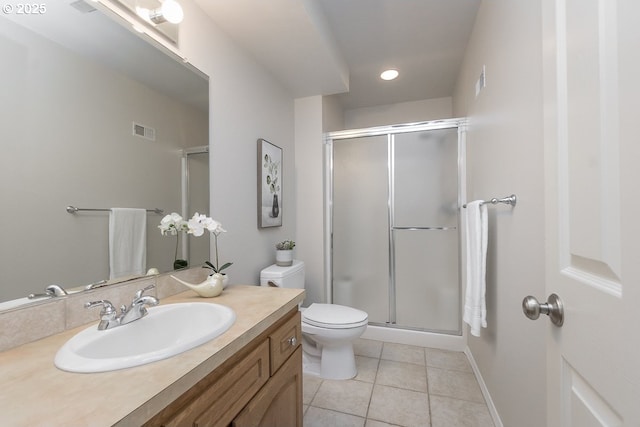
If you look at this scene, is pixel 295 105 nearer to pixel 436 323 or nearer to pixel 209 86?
pixel 209 86

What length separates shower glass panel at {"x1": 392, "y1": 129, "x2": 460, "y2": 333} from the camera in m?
2.34

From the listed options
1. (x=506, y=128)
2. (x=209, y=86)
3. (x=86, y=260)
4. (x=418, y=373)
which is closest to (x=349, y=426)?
(x=418, y=373)

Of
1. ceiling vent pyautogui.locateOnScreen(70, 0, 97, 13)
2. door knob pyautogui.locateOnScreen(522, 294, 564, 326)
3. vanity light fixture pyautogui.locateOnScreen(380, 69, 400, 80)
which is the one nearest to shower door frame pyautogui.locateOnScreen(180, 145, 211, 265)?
ceiling vent pyautogui.locateOnScreen(70, 0, 97, 13)

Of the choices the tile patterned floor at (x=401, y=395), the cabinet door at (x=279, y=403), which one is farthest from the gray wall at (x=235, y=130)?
the tile patterned floor at (x=401, y=395)

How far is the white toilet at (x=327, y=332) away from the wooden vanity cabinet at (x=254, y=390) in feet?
2.06

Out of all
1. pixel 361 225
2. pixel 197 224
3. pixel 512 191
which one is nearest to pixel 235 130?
pixel 197 224

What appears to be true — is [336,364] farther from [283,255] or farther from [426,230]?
[426,230]

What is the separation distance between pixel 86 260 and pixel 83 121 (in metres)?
0.49

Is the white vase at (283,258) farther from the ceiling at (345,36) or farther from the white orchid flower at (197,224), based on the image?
the ceiling at (345,36)

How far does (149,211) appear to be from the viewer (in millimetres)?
1196

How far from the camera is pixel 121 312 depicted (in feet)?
2.97

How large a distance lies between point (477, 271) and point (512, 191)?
495 millimetres

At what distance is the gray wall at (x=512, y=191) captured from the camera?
102cm

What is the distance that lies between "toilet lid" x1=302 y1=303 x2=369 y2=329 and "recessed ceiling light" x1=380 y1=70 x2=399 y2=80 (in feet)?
7.42
